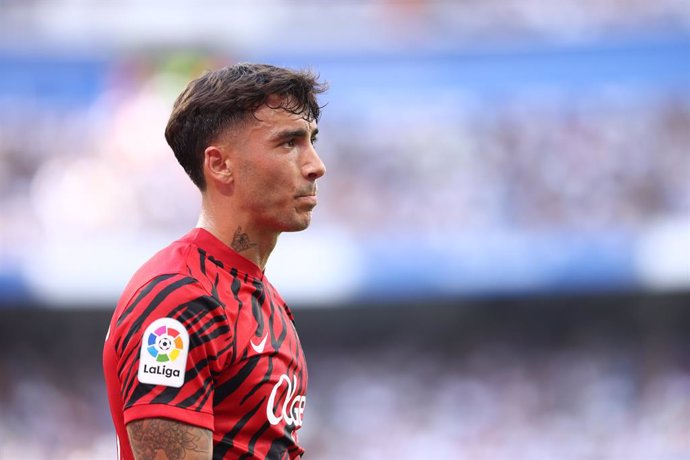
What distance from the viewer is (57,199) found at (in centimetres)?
1540

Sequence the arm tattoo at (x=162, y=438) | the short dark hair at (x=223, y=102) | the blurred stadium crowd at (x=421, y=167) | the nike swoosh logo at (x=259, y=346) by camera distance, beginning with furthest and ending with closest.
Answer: the blurred stadium crowd at (x=421, y=167) → the short dark hair at (x=223, y=102) → the nike swoosh logo at (x=259, y=346) → the arm tattoo at (x=162, y=438)

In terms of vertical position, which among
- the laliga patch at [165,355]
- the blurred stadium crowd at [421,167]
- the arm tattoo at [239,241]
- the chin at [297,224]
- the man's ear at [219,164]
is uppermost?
the blurred stadium crowd at [421,167]

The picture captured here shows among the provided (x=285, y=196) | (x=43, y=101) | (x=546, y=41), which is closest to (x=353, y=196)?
(x=546, y=41)

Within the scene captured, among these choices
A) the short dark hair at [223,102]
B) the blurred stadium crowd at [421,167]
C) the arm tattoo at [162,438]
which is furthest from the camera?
the blurred stadium crowd at [421,167]

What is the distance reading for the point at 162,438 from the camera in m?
2.53

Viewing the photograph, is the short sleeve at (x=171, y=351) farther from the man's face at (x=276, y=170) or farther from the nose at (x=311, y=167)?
the nose at (x=311, y=167)

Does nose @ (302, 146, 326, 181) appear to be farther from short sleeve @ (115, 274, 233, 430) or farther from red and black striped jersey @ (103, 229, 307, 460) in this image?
short sleeve @ (115, 274, 233, 430)

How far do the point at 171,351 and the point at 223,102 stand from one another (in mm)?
740

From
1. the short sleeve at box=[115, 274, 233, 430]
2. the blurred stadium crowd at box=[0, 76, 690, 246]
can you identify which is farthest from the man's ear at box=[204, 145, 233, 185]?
the blurred stadium crowd at box=[0, 76, 690, 246]

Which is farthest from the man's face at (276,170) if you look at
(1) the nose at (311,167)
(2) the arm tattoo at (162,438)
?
(2) the arm tattoo at (162,438)

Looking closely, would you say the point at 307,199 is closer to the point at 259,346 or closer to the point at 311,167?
the point at 311,167

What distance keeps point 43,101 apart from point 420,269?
6509 mm

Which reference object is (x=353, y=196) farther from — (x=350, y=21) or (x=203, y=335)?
(x=203, y=335)

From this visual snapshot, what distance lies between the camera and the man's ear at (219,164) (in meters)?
2.92
